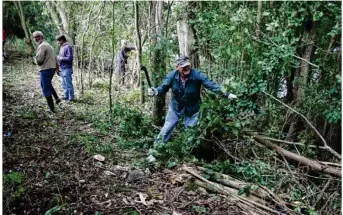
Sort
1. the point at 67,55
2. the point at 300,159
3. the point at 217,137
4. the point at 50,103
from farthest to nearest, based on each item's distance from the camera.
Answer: the point at 67,55
the point at 50,103
the point at 217,137
the point at 300,159

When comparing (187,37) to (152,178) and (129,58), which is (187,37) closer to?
(152,178)

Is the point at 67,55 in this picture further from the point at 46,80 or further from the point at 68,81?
the point at 46,80

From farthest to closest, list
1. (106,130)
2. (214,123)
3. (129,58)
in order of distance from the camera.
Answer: (129,58), (106,130), (214,123)

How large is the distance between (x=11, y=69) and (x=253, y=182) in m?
11.1

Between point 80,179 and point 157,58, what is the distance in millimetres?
3168

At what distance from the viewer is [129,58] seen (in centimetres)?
1185

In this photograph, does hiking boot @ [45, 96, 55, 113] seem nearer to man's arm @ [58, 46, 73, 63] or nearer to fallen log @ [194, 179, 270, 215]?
man's arm @ [58, 46, 73, 63]

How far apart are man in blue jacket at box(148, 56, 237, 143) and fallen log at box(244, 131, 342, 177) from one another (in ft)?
2.59

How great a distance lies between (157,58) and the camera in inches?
279

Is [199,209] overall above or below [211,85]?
below

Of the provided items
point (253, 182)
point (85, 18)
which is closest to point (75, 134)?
point (253, 182)

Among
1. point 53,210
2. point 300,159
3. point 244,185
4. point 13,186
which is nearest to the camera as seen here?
point 53,210

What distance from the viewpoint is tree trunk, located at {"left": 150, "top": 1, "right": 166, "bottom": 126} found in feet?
23.2

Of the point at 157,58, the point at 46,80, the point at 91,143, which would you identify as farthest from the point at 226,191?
the point at 46,80
